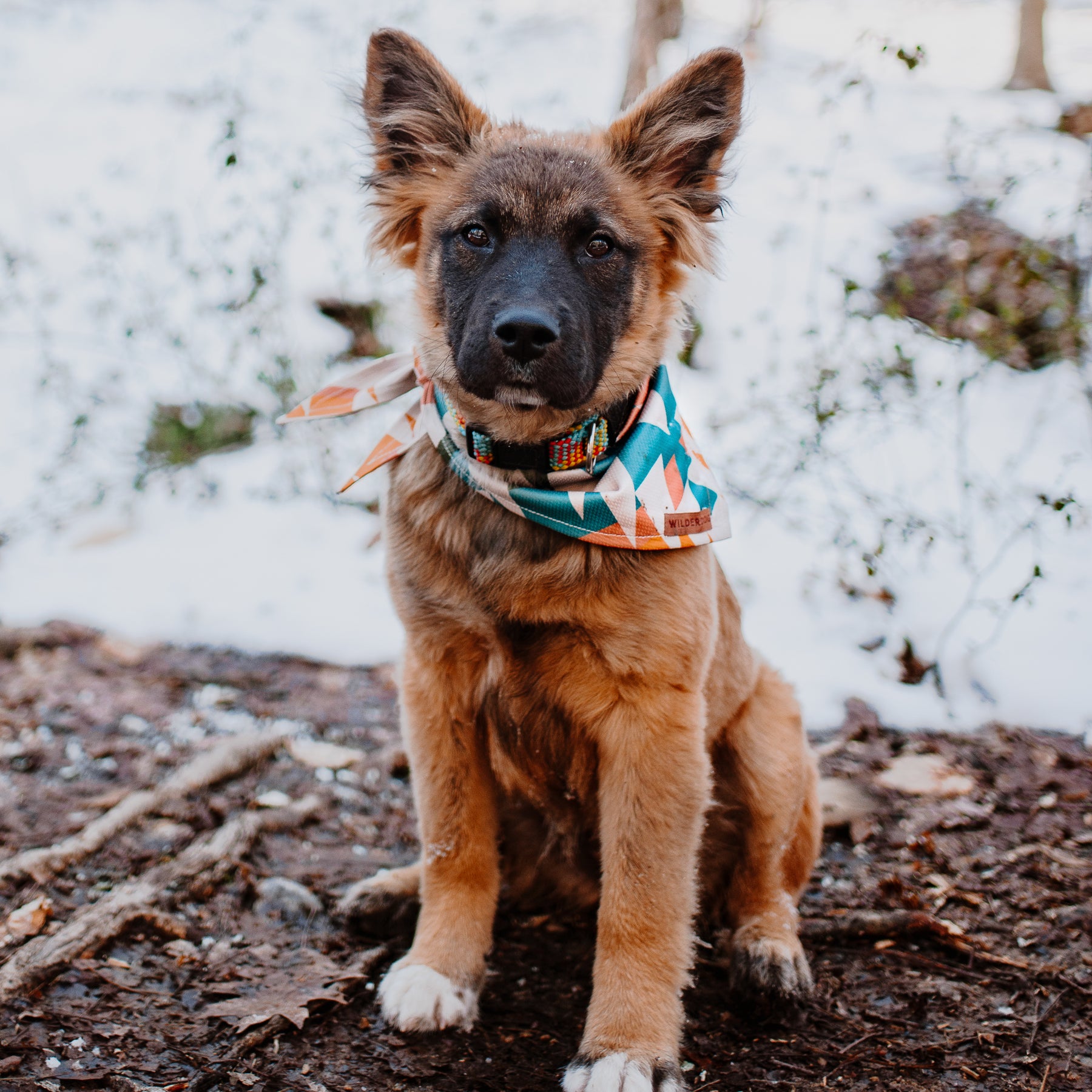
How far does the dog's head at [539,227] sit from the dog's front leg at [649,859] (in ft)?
3.04

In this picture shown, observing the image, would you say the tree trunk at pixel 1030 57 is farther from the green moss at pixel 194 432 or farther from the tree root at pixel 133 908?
the tree root at pixel 133 908

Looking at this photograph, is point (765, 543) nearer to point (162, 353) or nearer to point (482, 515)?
point (482, 515)

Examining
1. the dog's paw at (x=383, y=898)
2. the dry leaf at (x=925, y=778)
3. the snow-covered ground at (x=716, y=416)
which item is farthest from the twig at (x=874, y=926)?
the snow-covered ground at (x=716, y=416)

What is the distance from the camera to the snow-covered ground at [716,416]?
5.11m

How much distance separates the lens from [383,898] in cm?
312

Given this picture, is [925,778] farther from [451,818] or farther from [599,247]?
[599,247]

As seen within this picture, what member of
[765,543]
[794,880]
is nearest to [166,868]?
[794,880]

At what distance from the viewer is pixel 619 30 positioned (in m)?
17.3

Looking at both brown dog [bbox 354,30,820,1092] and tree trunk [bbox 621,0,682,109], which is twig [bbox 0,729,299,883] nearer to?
brown dog [bbox 354,30,820,1092]

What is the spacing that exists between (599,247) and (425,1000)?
7.31 ft

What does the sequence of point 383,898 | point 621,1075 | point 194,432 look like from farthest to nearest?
point 194,432, point 383,898, point 621,1075

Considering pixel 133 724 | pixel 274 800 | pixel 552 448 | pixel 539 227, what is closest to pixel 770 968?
pixel 552 448

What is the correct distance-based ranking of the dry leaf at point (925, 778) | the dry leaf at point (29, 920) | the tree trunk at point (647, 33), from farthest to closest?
the tree trunk at point (647, 33)
the dry leaf at point (925, 778)
the dry leaf at point (29, 920)

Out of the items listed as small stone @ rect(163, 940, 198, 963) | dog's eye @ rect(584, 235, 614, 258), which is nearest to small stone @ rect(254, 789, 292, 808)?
small stone @ rect(163, 940, 198, 963)
